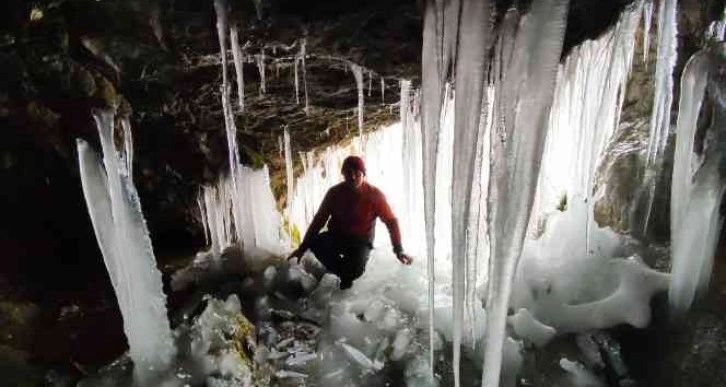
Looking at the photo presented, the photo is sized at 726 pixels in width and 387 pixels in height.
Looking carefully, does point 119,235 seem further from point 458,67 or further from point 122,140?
point 458,67

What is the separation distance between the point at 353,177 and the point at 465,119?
7.13 feet

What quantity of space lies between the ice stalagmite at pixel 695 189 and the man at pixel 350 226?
222 cm

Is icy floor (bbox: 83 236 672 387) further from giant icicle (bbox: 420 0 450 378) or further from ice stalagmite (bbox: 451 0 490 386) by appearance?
giant icicle (bbox: 420 0 450 378)

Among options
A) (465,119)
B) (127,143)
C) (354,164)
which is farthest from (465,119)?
(127,143)

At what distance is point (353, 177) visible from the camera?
532cm

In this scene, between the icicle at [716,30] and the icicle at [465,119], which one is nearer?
the icicle at [465,119]

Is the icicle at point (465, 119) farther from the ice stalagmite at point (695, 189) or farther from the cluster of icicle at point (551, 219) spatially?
the ice stalagmite at point (695, 189)

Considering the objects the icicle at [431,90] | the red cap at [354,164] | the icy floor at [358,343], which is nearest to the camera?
the icicle at [431,90]

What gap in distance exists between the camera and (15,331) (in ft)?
15.2

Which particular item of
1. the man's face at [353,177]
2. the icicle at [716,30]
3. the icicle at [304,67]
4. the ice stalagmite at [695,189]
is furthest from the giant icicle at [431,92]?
the icicle at [716,30]

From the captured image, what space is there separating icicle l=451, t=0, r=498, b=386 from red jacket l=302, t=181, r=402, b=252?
200 centimetres

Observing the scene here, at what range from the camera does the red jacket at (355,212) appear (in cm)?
539

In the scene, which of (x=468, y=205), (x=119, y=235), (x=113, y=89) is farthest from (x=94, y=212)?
(x=468, y=205)

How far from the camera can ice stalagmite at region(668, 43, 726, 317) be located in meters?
3.76
